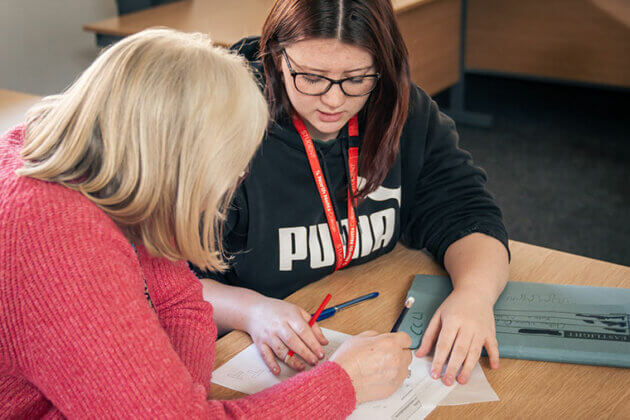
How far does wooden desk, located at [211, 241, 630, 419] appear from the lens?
0.93m

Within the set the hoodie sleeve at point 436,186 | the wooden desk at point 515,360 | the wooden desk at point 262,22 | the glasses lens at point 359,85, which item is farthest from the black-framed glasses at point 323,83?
the wooden desk at point 262,22

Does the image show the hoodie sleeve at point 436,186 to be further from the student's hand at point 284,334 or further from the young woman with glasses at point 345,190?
the student's hand at point 284,334

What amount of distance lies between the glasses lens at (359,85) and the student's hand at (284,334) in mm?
406

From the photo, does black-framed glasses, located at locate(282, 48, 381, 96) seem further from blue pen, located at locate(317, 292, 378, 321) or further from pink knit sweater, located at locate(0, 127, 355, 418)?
pink knit sweater, located at locate(0, 127, 355, 418)

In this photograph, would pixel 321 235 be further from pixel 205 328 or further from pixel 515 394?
pixel 515 394

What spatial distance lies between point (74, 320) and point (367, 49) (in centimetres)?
72

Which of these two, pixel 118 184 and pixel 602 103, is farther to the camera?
pixel 602 103

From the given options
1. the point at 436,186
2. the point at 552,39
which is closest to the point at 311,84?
the point at 436,186

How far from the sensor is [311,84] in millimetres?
1201

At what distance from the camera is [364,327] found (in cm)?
112

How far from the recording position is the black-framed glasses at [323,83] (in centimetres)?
119

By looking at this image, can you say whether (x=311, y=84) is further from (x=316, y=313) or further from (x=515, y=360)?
(x=515, y=360)

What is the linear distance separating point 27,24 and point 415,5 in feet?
7.74

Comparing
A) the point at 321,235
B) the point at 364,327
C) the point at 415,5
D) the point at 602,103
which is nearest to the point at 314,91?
the point at 321,235
